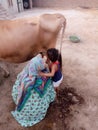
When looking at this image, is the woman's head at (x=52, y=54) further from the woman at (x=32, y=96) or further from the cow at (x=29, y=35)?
the cow at (x=29, y=35)

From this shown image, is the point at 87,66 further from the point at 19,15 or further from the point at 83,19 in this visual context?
the point at 19,15

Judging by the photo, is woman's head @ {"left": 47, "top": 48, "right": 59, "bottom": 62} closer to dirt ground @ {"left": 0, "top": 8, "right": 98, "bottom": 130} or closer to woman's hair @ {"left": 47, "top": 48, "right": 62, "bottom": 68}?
woman's hair @ {"left": 47, "top": 48, "right": 62, "bottom": 68}

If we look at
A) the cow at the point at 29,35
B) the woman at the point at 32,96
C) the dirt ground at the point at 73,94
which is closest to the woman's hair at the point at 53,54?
the woman at the point at 32,96

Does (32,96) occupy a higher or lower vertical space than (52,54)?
lower

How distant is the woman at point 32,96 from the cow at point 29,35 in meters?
0.44

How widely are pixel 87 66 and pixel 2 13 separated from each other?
3.73 m

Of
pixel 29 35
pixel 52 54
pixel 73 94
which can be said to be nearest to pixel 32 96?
pixel 52 54

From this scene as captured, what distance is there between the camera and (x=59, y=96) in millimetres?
3195

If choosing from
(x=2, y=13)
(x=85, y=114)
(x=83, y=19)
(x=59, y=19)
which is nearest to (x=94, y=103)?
(x=85, y=114)

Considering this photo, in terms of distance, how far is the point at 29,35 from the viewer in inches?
121

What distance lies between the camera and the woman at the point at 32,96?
271cm

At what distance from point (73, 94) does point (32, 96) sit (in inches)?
32.6

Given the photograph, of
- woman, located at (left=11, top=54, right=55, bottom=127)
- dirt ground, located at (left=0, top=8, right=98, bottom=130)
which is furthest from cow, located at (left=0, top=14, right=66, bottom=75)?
dirt ground, located at (left=0, top=8, right=98, bottom=130)

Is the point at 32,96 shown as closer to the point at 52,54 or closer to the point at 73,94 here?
the point at 52,54
